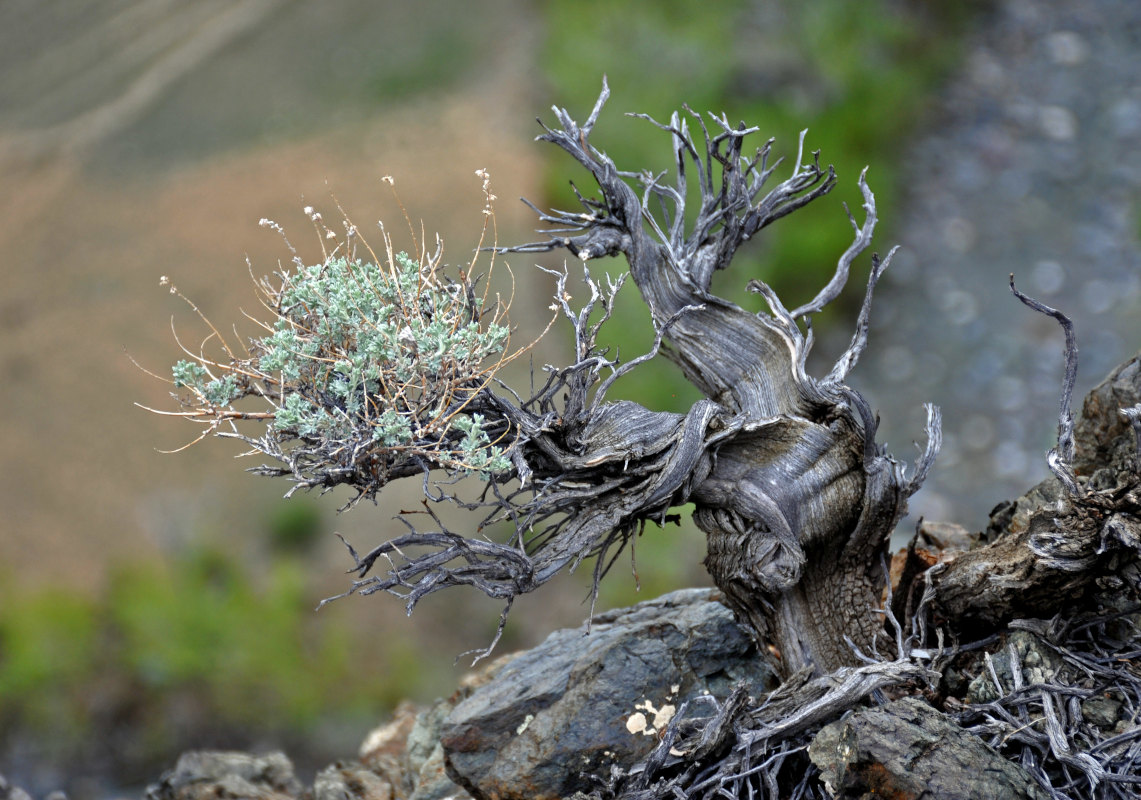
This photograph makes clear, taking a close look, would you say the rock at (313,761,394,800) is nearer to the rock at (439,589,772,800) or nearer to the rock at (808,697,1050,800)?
the rock at (439,589,772,800)

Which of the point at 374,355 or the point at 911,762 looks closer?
the point at 911,762

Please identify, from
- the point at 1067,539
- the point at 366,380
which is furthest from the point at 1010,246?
the point at 366,380

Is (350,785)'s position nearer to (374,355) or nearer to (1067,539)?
(374,355)

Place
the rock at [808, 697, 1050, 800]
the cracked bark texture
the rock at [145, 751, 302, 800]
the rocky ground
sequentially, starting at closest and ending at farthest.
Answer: the rock at [808, 697, 1050, 800]
the cracked bark texture
the rock at [145, 751, 302, 800]
the rocky ground

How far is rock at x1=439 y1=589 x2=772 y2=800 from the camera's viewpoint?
543 cm

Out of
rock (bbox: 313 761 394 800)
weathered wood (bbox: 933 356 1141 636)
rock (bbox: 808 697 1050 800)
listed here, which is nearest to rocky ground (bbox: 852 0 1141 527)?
weathered wood (bbox: 933 356 1141 636)

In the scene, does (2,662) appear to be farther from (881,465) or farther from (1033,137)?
(1033,137)

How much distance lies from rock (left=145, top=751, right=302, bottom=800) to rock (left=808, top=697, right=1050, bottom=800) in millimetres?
3673

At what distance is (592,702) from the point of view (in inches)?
220

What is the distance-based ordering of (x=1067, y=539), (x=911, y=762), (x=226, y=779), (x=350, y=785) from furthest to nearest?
(x=350, y=785)
(x=226, y=779)
(x=1067, y=539)
(x=911, y=762)

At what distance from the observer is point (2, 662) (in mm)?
11070

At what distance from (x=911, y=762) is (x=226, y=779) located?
Answer: 167 inches

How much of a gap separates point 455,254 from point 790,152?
4.71 meters

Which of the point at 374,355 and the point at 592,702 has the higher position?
the point at 374,355
